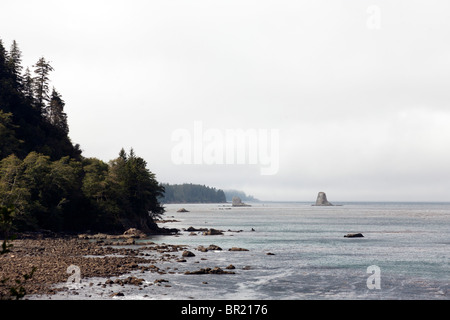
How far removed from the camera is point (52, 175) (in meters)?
85.4

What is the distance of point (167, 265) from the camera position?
168 ft

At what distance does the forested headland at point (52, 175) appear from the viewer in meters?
79.0

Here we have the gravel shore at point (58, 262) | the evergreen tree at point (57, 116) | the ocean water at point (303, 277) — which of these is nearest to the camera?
the ocean water at point (303, 277)

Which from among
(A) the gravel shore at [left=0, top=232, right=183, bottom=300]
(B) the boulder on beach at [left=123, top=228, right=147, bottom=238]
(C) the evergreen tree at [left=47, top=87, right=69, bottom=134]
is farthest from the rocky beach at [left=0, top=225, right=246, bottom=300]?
(C) the evergreen tree at [left=47, top=87, right=69, bottom=134]

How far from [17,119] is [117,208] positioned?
115ft

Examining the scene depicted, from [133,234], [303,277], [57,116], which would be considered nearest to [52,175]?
[133,234]

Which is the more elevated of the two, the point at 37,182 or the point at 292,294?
the point at 37,182

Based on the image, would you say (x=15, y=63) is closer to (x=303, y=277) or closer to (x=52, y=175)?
(x=52, y=175)

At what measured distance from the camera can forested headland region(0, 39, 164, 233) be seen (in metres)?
79.0

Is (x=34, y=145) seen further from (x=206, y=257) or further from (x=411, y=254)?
(x=411, y=254)

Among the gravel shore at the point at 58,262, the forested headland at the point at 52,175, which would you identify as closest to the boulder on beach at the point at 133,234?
the forested headland at the point at 52,175

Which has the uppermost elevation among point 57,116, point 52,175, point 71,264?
point 57,116

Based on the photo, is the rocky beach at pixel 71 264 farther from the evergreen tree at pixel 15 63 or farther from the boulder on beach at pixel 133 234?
the evergreen tree at pixel 15 63
